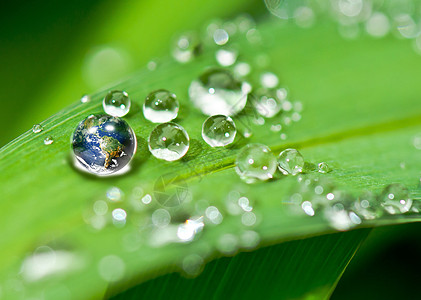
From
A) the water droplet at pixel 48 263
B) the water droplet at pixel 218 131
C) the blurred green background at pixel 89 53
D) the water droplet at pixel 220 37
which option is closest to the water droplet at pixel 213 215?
the water droplet at pixel 218 131

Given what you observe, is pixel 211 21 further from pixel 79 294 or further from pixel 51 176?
pixel 79 294

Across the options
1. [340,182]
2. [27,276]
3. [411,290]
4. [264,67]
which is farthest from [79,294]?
[411,290]

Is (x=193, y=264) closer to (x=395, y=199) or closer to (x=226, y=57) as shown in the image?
(x=395, y=199)

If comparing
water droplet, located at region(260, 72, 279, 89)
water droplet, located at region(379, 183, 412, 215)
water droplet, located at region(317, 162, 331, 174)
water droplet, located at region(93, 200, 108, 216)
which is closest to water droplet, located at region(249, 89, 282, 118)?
water droplet, located at region(260, 72, 279, 89)

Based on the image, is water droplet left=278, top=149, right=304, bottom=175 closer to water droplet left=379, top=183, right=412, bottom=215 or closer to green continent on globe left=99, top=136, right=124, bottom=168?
water droplet left=379, top=183, right=412, bottom=215

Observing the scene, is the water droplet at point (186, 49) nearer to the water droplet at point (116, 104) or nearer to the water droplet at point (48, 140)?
the water droplet at point (116, 104)

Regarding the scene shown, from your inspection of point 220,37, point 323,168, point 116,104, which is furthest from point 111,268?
point 220,37
